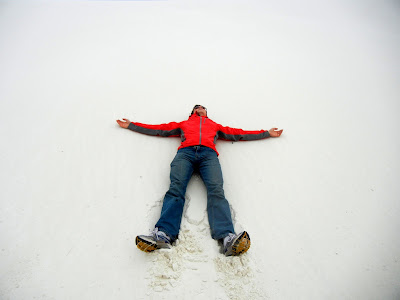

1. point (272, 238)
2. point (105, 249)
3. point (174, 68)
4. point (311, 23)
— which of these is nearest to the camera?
point (105, 249)

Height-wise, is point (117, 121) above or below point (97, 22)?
below

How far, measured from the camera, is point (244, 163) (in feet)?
7.47

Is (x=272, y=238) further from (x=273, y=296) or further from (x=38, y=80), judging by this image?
(x=38, y=80)

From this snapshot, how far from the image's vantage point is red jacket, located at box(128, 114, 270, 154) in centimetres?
210

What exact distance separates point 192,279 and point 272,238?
2.38 feet

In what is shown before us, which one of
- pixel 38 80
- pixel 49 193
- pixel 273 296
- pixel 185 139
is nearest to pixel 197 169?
pixel 185 139

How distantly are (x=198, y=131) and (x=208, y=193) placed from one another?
68cm

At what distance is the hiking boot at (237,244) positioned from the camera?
54.2 inches

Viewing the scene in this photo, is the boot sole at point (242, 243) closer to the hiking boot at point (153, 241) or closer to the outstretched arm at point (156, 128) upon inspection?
the hiking boot at point (153, 241)

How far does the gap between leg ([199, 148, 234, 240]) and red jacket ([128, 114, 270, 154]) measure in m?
0.16

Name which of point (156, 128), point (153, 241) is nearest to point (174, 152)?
point (156, 128)

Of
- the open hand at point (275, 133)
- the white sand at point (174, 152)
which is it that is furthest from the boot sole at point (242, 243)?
the open hand at point (275, 133)

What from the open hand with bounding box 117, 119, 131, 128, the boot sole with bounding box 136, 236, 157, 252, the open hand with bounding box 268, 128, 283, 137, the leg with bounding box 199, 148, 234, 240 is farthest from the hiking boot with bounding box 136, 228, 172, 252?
the open hand with bounding box 268, 128, 283, 137

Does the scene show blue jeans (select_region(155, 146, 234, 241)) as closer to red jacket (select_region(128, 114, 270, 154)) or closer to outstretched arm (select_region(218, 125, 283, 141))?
red jacket (select_region(128, 114, 270, 154))
